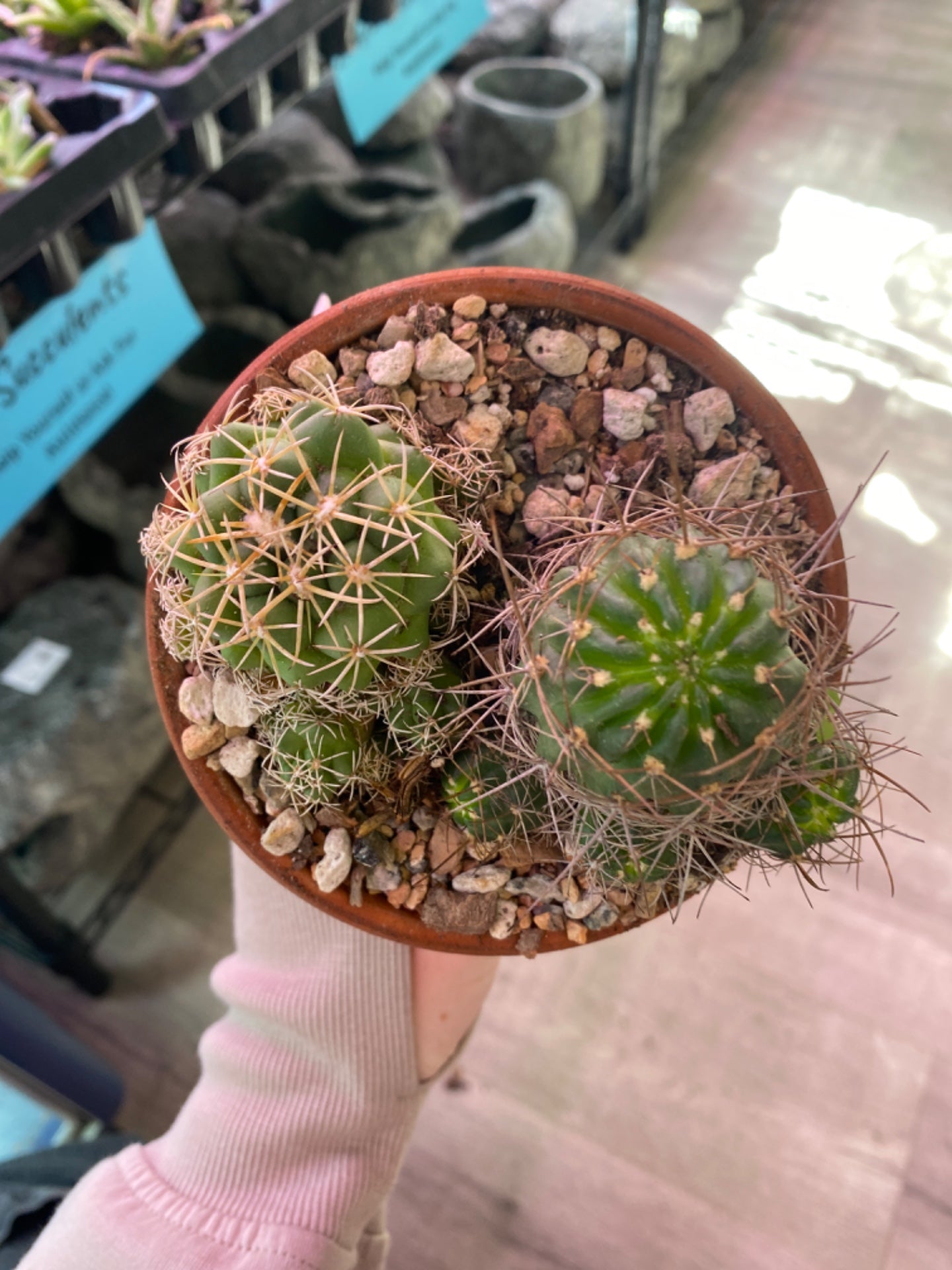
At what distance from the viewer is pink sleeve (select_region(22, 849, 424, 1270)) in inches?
25.2

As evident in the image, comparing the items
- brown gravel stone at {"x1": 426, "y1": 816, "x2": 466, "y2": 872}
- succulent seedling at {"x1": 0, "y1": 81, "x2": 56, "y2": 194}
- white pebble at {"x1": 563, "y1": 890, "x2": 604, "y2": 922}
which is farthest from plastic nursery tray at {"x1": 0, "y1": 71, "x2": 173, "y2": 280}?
white pebble at {"x1": 563, "y1": 890, "x2": 604, "y2": 922}

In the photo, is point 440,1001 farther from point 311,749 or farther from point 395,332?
point 395,332

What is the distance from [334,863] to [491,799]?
5.0 inches

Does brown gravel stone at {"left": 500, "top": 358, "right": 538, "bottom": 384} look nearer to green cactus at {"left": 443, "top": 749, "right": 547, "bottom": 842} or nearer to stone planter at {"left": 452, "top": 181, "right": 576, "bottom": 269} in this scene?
green cactus at {"left": 443, "top": 749, "right": 547, "bottom": 842}

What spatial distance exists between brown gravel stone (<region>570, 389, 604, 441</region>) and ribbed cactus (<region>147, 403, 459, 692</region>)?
183 mm

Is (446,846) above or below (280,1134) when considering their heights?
above

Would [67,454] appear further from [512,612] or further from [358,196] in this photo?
[358,196]

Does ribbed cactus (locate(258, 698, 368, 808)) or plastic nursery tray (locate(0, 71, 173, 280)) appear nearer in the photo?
ribbed cactus (locate(258, 698, 368, 808))

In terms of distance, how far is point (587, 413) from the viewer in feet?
2.21

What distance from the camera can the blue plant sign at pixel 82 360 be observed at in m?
0.84

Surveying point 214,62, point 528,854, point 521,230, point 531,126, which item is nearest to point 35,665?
point 214,62

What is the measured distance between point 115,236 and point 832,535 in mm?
739

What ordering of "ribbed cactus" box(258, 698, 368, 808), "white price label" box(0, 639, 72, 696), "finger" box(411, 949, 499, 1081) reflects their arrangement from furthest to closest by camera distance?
"white price label" box(0, 639, 72, 696), "finger" box(411, 949, 499, 1081), "ribbed cactus" box(258, 698, 368, 808)

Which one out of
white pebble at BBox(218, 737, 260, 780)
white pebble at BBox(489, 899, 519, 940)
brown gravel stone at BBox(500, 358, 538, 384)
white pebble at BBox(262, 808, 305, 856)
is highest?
brown gravel stone at BBox(500, 358, 538, 384)
